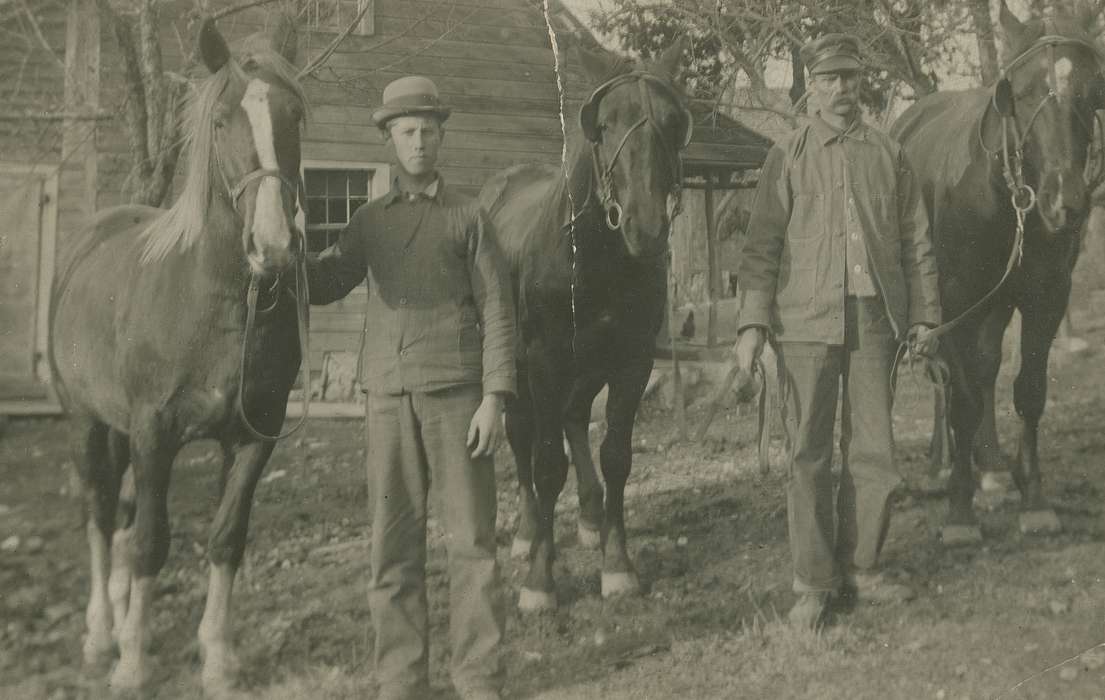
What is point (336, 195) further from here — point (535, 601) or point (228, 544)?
point (535, 601)

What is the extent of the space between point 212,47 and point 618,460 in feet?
8.15

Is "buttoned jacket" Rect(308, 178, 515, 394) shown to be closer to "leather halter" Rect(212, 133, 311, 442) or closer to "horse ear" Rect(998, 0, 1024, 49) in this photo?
"leather halter" Rect(212, 133, 311, 442)

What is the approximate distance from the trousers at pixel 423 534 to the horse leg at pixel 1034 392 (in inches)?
110

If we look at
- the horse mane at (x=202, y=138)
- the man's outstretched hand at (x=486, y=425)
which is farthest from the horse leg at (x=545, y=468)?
the horse mane at (x=202, y=138)

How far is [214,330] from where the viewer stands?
3660 mm

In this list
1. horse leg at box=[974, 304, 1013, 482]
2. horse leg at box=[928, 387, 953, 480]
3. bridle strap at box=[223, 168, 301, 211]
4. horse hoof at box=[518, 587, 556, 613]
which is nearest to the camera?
bridle strap at box=[223, 168, 301, 211]

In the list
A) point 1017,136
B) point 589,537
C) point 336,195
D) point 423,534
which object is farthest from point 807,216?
point 336,195

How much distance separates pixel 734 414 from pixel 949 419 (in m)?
3.30

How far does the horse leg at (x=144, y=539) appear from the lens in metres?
3.66

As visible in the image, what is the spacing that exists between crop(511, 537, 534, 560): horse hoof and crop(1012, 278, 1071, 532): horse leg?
240 centimetres

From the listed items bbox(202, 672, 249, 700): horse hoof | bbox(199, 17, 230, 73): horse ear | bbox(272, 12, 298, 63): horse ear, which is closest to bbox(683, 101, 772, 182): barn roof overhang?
bbox(272, 12, 298, 63): horse ear

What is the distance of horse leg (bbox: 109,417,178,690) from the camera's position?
3662 millimetres

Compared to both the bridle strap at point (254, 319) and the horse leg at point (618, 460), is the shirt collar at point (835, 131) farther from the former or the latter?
the bridle strap at point (254, 319)

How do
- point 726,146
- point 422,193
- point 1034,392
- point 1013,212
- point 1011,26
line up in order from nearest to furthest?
point 422,193 → point 1011,26 → point 1013,212 → point 1034,392 → point 726,146
